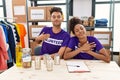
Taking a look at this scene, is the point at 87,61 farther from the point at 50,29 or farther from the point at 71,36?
the point at 50,29

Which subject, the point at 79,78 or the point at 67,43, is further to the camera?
the point at 67,43

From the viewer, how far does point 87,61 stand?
1.77m

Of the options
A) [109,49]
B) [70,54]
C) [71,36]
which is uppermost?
[71,36]

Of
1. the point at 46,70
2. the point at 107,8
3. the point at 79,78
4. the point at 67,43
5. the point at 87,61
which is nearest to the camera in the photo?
the point at 79,78

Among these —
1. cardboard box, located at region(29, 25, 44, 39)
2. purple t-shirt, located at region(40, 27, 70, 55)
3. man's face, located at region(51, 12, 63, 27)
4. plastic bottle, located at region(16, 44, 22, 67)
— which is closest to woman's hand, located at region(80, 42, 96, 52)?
purple t-shirt, located at region(40, 27, 70, 55)

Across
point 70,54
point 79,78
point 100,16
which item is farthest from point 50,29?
point 100,16

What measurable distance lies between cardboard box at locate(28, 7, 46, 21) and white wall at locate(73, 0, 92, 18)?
854mm

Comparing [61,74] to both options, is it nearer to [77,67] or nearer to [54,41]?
[77,67]

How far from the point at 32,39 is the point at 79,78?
2548 millimetres

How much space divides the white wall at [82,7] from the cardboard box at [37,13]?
85 cm

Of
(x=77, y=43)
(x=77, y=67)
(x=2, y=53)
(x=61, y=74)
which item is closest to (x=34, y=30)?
(x=2, y=53)

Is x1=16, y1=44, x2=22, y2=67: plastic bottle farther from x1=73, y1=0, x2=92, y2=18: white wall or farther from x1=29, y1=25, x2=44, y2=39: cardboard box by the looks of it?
x1=73, y1=0, x2=92, y2=18: white wall

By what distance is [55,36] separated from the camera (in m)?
2.02

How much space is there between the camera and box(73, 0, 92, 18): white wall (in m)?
4.01
